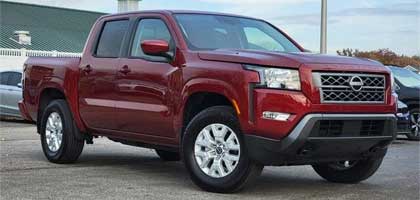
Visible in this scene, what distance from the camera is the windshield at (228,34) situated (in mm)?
7434

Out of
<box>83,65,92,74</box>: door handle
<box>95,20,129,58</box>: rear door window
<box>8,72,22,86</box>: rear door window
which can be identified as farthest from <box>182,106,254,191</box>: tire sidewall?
<box>8,72,22,86</box>: rear door window

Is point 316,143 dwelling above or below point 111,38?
below

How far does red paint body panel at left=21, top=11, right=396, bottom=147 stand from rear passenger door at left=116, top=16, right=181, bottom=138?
0.01m

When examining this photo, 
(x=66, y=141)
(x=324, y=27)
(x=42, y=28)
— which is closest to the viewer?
(x=66, y=141)

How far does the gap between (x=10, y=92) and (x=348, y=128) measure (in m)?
12.3

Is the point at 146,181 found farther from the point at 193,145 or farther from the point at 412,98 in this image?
the point at 412,98

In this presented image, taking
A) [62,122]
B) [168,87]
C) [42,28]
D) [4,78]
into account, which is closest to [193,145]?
[168,87]

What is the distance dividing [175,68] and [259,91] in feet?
3.95

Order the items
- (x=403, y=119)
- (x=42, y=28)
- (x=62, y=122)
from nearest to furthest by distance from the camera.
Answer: (x=62, y=122)
(x=403, y=119)
(x=42, y=28)

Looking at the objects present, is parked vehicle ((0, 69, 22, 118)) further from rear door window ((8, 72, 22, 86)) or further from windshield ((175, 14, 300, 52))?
windshield ((175, 14, 300, 52))

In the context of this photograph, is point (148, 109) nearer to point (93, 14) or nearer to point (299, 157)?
point (299, 157)

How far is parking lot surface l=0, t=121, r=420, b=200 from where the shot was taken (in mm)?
6629

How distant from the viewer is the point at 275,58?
6422mm

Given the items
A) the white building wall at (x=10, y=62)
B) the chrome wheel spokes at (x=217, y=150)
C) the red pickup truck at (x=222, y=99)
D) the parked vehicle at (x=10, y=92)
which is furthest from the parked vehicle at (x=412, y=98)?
the white building wall at (x=10, y=62)
